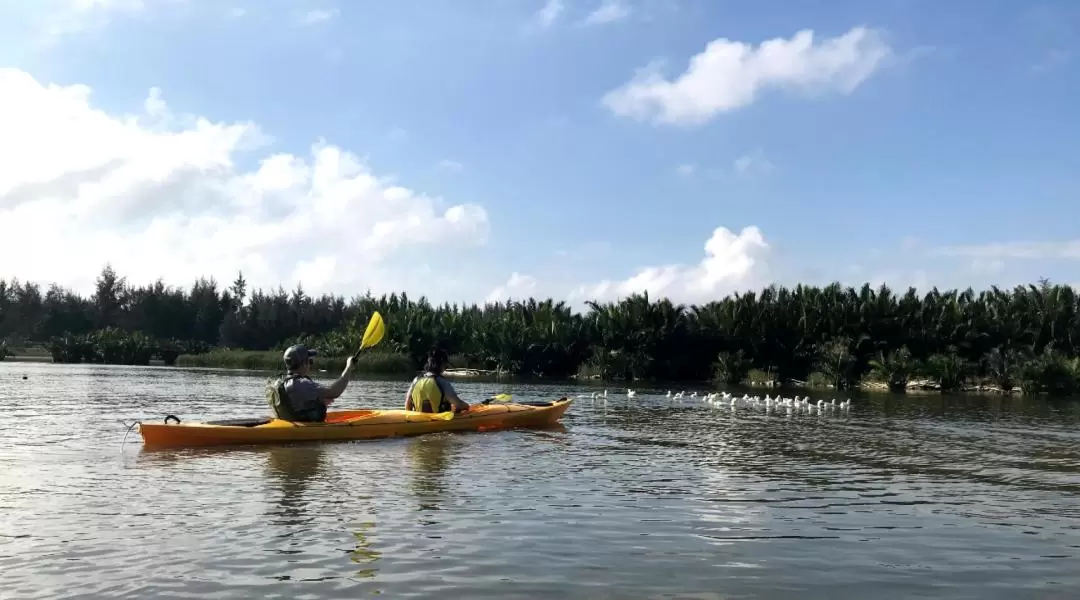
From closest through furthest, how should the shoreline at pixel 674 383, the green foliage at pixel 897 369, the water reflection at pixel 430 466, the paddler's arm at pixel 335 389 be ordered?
1. the water reflection at pixel 430 466
2. the paddler's arm at pixel 335 389
3. the shoreline at pixel 674 383
4. the green foliage at pixel 897 369

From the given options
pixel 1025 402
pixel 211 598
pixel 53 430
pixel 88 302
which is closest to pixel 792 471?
pixel 211 598

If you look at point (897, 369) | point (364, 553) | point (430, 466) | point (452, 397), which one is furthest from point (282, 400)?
point (897, 369)

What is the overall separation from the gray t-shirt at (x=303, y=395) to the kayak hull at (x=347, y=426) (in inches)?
10.7

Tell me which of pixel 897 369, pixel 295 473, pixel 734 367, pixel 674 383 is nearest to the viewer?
pixel 295 473

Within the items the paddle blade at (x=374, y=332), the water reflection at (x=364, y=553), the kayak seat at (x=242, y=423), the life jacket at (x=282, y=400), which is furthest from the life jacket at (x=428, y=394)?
the water reflection at (x=364, y=553)

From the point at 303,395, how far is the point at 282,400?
30cm

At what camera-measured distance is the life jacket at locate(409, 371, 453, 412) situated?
14.6 meters

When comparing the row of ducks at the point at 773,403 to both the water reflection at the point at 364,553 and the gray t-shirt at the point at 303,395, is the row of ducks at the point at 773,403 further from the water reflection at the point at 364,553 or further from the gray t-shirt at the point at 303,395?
the water reflection at the point at 364,553

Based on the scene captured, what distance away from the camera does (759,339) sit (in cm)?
4116

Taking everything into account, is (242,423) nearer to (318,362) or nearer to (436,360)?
(436,360)

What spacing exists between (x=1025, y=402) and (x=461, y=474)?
23732 millimetres

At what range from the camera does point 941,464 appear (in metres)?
11.7

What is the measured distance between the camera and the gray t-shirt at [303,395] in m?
12.7

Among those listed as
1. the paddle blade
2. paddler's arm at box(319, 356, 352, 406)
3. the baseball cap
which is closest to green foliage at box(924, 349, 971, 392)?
the paddle blade
